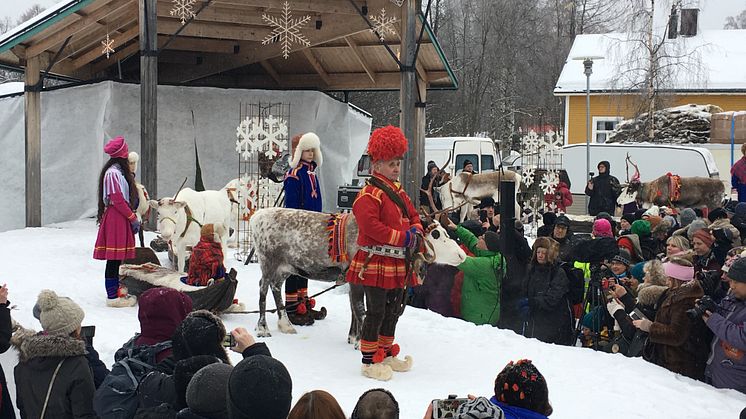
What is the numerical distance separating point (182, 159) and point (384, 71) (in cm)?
510

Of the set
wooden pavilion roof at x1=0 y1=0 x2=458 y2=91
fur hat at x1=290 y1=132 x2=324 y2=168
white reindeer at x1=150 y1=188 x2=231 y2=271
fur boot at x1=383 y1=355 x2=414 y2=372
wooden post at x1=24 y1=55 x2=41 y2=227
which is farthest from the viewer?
wooden post at x1=24 y1=55 x2=41 y2=227

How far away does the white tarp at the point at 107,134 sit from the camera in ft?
54.1

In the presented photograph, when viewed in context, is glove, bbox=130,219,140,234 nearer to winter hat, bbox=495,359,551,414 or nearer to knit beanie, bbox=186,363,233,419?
knit beanie, bbox=186,363,233,419

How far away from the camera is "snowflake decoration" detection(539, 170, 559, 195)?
16.4 meters

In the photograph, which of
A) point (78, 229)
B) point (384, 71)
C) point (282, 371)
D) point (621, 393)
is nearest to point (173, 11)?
point (78, 229)

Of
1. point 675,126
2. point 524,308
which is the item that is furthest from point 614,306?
point 675,126

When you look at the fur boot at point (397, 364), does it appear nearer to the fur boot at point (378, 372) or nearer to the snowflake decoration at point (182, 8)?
the fur boot at point (378, 372)

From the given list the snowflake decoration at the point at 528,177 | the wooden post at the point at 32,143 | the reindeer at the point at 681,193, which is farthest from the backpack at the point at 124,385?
the snowflake decoration at the point at 528,177

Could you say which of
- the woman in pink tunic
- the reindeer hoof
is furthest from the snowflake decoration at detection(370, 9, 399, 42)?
the reindeer hoof

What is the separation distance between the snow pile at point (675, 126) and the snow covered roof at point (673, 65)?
2.27 m

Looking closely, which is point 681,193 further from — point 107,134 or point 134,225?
point 107,134

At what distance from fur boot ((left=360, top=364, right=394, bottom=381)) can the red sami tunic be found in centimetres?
63

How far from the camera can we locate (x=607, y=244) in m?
8.52

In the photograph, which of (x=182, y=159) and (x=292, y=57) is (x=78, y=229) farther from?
(x=292, y=57)
